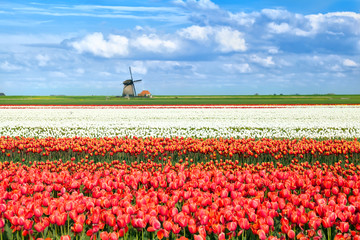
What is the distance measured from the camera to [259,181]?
6.43 metres

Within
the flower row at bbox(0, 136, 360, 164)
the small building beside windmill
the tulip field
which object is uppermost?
the small building beside windmill

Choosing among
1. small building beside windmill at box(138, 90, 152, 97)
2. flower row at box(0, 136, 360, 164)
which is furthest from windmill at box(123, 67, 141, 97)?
flower row at box(0, 136, 360, 164)

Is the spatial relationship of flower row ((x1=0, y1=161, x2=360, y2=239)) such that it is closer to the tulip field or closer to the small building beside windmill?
the tulip field

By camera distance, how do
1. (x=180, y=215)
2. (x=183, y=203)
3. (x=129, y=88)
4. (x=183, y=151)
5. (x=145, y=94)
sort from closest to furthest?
(x=180, y=215)
(x=183, y=203)
(x=183, y=151)
(x=129, y=88)
(x=145, y=94)

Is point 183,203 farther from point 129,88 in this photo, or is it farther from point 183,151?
point 129,88

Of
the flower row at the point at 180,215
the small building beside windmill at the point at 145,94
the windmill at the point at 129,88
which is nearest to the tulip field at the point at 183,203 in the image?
the flower row at the point at 180,215

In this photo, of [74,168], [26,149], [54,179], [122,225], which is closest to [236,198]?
[122,225]

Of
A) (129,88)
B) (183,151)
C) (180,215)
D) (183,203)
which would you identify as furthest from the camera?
(129,88)

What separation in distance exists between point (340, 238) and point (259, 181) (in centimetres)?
229

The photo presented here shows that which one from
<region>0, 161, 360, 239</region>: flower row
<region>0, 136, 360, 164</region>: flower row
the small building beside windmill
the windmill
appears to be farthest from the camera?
the small building beside windmill

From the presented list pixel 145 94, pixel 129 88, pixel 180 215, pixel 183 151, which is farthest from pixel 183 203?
pixel 145 94

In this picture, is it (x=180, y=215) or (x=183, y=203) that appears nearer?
(x=180, y=215)

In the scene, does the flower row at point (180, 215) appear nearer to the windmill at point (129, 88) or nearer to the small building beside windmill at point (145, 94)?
the windmill at point (129, 88)

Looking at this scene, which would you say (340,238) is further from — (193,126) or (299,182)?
(193,126)
